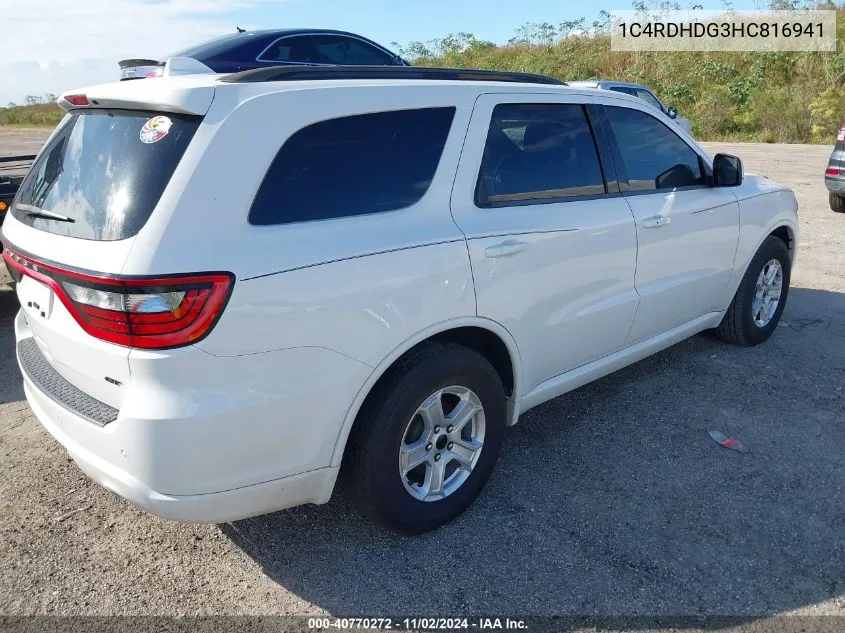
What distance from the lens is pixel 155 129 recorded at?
250cm

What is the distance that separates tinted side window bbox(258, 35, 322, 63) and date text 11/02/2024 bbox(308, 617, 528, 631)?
6.62m

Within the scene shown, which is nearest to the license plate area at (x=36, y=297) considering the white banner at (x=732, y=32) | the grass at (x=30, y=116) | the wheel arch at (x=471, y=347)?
the wheel arch at (x=471, y=347)

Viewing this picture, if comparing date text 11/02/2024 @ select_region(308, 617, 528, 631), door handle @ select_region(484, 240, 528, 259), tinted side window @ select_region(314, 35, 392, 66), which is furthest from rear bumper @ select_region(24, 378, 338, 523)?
tinted side window @ select_region(314, 35, 392, 66)

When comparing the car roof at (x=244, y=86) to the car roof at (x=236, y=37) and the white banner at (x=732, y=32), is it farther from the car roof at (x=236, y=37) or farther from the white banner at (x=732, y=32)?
the white banner at (x=732, y=32)

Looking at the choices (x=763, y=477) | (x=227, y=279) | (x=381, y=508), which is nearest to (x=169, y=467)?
(x=227, y=279)

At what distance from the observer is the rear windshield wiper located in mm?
2648

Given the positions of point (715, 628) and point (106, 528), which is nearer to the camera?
point (715, 628)

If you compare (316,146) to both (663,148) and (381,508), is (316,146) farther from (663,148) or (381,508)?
(663,148)

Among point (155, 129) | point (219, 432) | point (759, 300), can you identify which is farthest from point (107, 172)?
point (759, 300)

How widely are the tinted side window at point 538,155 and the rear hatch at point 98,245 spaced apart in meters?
1.33

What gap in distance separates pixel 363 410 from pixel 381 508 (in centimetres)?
41

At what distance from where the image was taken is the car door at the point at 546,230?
3.07 metres

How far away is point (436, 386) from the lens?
288 cm

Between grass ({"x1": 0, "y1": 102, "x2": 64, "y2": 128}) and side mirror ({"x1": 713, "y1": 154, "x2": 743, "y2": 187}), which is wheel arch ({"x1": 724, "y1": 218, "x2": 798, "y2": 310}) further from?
grass ({"x1": 0, "y1": 102, "x2": 64, "y2": 128})
